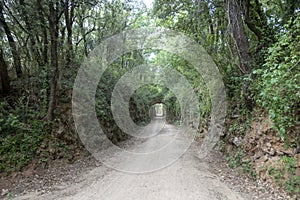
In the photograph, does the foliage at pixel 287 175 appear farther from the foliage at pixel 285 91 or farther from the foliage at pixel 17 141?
the foliage at pixel 17 141

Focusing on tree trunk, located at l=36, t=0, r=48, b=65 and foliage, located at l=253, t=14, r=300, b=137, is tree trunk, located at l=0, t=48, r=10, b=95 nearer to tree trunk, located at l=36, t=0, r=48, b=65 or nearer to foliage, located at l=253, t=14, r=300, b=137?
tree trunk, located at l=36, t=0, r=48, b=65

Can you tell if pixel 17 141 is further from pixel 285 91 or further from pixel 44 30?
pixel 285 91

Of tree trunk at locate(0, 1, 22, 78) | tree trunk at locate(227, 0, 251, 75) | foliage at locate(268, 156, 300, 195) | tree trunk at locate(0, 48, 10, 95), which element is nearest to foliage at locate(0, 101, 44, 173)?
tree trunk at locate(0, 48, 10, 95)

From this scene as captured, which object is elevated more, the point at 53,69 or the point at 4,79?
the point at 53,69

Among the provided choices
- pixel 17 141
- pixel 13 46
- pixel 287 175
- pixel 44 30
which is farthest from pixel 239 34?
pixel 13 46

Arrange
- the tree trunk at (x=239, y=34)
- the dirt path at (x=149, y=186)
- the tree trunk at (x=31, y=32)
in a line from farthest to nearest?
the tree trunk at (x=31, y=32) < the tree trunk at (x=239, y=34) < the dirt path at (x=149, y=186)

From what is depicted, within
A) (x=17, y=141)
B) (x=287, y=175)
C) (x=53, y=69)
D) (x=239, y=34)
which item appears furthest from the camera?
(x=53, y=69)

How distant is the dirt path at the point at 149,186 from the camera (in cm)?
340

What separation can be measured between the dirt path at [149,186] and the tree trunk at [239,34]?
10.6 ft

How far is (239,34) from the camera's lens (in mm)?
5453

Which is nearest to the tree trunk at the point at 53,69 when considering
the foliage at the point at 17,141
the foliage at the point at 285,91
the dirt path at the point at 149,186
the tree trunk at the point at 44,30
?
the tree trunk at the point at 44,30

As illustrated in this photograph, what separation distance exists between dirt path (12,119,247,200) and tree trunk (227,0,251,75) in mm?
3220

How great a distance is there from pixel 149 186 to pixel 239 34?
4971mm

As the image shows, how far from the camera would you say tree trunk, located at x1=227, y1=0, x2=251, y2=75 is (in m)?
5.32
